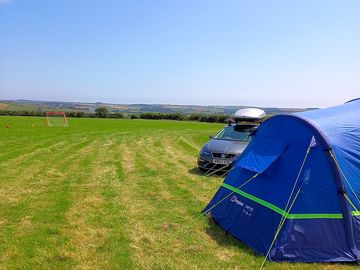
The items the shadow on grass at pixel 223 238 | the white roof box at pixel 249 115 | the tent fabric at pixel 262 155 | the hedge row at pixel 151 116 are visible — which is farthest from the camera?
the hedge row at pixel 151 116

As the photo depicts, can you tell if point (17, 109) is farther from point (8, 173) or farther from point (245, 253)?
point (245, 253)

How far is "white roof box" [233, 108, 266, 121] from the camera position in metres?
11.9

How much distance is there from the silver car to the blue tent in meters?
4.53

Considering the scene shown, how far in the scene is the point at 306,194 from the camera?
502 centimetres

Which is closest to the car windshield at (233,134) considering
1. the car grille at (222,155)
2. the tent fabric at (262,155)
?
the car grille at (222,155)

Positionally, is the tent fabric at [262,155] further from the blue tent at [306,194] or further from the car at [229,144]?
the car at [229,144]

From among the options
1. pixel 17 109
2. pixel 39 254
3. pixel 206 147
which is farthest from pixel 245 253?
pixel 17 109

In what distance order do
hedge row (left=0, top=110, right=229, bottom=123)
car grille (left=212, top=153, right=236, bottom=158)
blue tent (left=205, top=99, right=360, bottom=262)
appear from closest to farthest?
blue tent (left=205, top=99, right=360, bottom=262)
car grille (left=212, top=153, right=236, bottom=158)
hedge row (left=0, top=110, right=229, bottom=123)

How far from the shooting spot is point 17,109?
58344 mm

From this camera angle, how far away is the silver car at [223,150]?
34.4 ft

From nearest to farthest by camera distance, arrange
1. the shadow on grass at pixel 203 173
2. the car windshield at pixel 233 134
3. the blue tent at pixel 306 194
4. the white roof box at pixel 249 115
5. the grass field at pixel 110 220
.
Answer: the grass field at pixel 110 220, the blue tent at pixel 306 194, the shadow on grass at pixel 203 173, the car windshield at pixel 233 134, the white roof box at pixel 249 115

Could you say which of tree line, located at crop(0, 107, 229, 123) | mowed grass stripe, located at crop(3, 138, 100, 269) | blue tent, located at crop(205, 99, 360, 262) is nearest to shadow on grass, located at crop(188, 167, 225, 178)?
mowed grass stripe, located at crop(3, 138, 100, 269)

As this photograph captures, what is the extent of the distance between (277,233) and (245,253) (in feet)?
1.70

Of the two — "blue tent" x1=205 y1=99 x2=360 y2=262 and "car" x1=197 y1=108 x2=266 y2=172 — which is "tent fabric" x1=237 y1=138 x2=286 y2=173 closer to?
"blue tent" x1=205 y1=99 x2=360 y2=262
